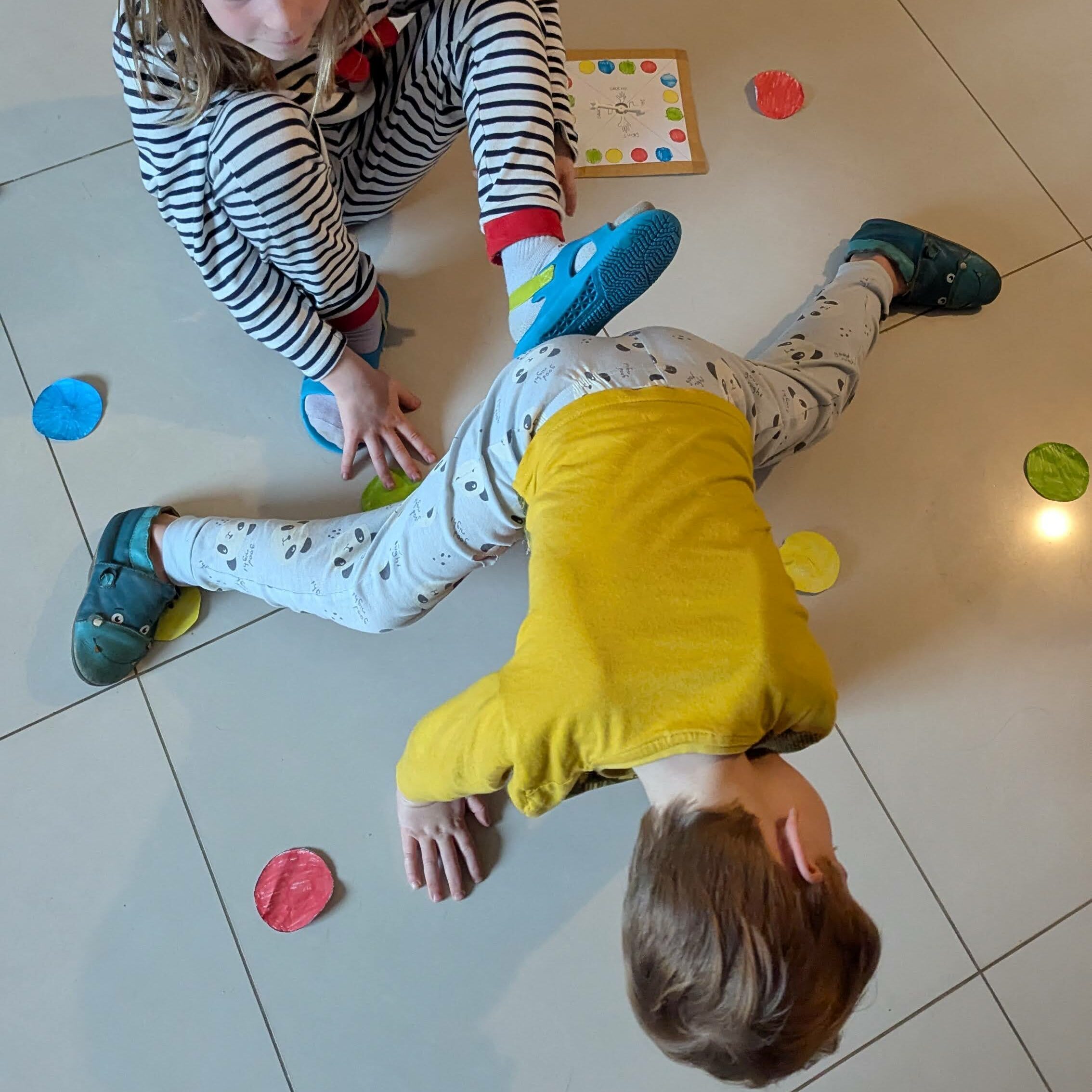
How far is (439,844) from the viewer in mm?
884

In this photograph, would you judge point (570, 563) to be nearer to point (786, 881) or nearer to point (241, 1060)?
point (786, 881)

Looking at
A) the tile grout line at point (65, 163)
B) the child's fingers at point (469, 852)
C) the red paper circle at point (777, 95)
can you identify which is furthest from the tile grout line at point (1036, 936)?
the tile grout line at point (65, 163)

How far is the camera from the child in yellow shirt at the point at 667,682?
1.86 feet

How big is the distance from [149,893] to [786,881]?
618mm

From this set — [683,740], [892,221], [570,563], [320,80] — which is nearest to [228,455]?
[320,80]

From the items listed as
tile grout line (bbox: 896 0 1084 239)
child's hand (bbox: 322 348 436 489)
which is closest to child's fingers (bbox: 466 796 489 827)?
child's hand (bbox: 322 348 436 489)

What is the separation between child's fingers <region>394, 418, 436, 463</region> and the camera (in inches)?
38.8

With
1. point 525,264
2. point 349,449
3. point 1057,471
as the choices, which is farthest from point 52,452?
point 1057,471

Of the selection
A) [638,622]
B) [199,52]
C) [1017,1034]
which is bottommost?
[1017,1034]

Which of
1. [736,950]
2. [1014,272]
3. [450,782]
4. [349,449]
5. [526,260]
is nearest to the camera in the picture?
[736,950]

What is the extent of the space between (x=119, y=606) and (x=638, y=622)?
1.86ft

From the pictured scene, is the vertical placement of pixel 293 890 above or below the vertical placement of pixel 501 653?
below

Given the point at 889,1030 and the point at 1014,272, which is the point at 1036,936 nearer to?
the point at 889,1030

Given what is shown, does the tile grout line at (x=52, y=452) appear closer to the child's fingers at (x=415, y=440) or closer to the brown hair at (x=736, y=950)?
the child's fingers at (x=415, y=440)
